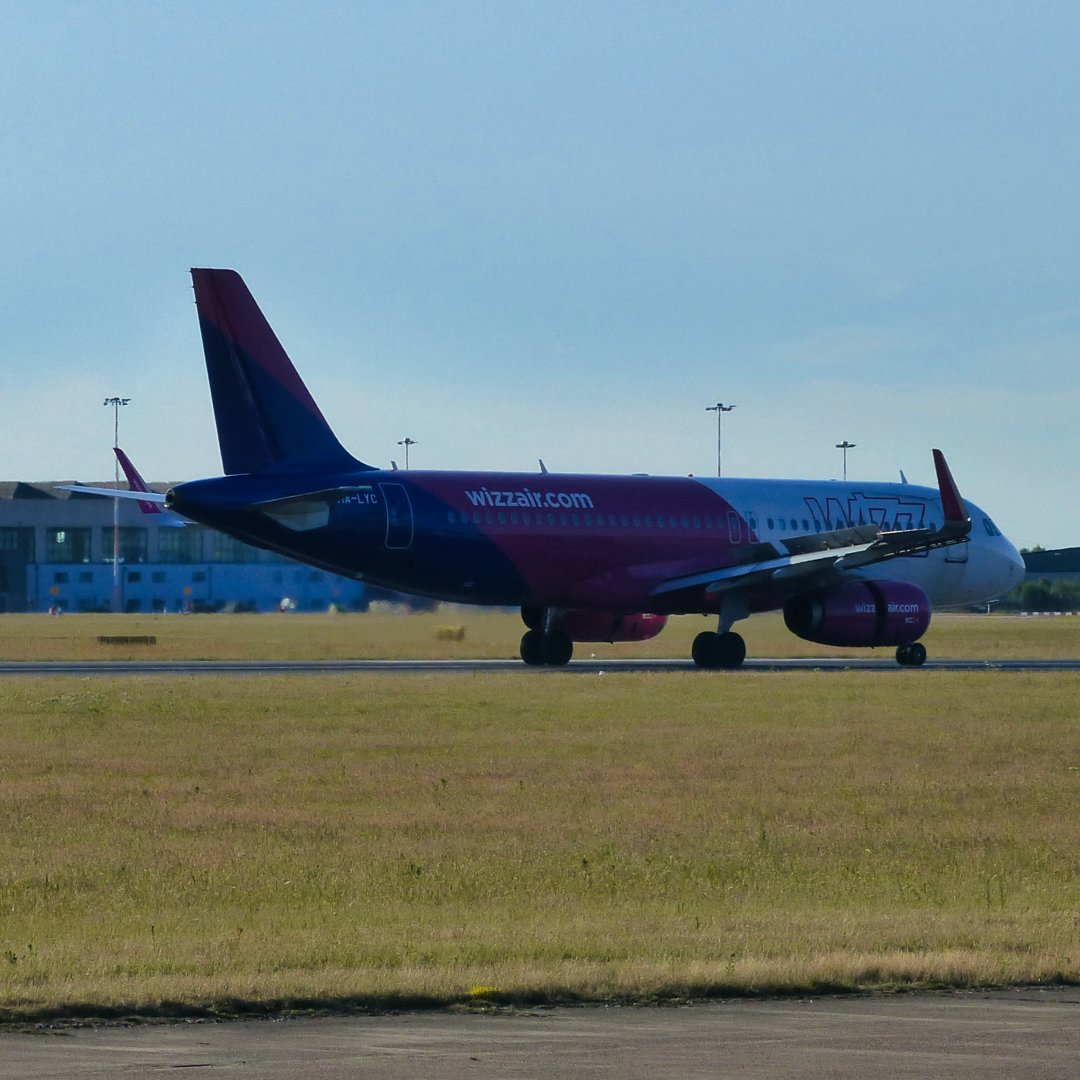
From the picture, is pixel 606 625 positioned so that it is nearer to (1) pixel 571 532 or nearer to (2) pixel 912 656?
(1) pixel 571 532

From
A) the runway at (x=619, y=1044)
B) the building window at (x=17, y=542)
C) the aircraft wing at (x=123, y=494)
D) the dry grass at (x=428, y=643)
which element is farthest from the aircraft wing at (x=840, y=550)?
the building window at (x=17, y=542)

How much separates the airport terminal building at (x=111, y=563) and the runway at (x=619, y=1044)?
128 m

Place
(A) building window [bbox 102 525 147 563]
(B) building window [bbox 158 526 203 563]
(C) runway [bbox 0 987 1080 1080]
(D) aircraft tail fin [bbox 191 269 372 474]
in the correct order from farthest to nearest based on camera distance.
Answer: (B) building window [bbox 158 526 203 563] < (A) building window [bbox 102 525 147 563] < (D) aircraft tail fin [bbox 191 269 372 474] < (C) runway [bbox 0 987 1080 1080]

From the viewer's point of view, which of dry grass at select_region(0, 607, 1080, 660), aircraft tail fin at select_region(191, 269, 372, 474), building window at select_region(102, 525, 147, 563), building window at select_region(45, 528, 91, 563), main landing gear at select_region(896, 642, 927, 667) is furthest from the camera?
building window at select_region(102, 525, 147, 563)

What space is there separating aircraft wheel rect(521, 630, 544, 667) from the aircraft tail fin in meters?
8.79

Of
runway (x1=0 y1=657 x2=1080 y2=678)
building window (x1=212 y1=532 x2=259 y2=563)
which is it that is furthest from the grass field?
building window (x1=212 y1=532 x2=259 y2=563)

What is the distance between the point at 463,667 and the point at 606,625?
A: 3958 mm

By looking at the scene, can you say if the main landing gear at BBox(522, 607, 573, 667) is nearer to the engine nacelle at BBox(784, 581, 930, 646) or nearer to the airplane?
the airplane

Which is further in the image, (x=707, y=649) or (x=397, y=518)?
(x=707, y=649)

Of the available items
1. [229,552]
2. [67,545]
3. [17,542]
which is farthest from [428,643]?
[17,542]

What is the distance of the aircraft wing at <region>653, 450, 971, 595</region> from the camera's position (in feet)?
143

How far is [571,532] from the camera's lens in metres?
45.2

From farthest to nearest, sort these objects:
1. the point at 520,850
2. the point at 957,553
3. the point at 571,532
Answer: the point at 957,553 → the point at 571,532 → the point at 520,850

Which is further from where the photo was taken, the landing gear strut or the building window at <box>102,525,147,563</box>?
the building window at <box>102,525,147,563</box>
